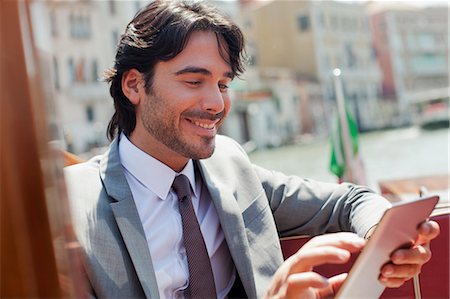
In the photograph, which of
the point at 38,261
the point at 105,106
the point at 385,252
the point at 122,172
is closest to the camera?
the point at 38,261

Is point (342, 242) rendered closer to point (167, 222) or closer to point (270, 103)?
point (167, 222)

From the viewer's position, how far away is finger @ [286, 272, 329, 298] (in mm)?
444

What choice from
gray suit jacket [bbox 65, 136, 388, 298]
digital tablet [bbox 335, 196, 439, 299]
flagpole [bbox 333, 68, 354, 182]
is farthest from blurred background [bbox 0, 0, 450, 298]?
digital tablet [bbox 335, 196, 439, 299]

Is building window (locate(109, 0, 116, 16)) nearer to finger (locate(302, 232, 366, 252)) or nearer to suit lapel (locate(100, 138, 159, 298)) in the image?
suit lapel (locate(100, 138, 159, 298))

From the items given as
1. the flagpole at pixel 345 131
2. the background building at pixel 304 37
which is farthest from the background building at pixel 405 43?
the flagpole at pixel 345 131

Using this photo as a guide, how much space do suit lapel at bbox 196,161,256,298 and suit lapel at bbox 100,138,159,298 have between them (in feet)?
0.42

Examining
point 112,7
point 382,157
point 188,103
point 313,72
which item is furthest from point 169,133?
point 313,72

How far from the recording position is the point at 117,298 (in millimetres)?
658

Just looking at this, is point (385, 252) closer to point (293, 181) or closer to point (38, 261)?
point (38, 261)

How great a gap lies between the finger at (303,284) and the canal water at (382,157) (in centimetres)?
612

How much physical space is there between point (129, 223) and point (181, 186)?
0.13m

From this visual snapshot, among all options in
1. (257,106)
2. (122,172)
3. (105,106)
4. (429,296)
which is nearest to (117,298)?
(122,172)

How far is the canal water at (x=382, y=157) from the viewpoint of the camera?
907cm

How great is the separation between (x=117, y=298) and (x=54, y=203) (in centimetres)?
35
